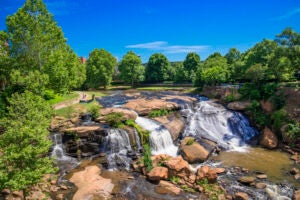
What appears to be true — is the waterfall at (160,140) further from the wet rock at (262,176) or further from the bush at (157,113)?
the wet rock at (262,176)

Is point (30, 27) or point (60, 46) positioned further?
point (60, 46)

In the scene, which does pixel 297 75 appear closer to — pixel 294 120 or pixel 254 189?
pixel 294 120

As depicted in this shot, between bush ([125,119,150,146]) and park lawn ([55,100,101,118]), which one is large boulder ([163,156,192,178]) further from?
park lawn ([55,100,101,118])

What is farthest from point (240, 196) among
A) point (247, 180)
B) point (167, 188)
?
point (167, 188)

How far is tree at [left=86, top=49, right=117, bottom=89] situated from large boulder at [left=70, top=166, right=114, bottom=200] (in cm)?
3561

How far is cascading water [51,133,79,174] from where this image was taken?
15.1 m

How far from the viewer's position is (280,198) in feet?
38.6

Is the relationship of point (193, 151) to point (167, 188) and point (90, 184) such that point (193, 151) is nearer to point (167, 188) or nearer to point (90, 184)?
point (167, 188)

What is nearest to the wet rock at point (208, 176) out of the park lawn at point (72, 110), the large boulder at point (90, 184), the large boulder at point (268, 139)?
the large boulder at point (90, 184)

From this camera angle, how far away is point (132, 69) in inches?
2160

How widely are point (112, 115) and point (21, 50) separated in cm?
1326

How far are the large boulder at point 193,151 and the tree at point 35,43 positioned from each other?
1496 centimetres

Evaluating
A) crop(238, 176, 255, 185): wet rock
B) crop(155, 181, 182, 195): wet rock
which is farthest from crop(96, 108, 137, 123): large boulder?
crop(238, 176, 255, 185): wet rock

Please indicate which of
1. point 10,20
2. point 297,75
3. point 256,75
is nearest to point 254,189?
point 256,75
